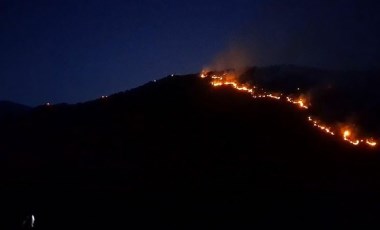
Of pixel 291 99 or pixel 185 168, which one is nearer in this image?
pixel 185 168

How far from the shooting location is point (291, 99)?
39.6 metres

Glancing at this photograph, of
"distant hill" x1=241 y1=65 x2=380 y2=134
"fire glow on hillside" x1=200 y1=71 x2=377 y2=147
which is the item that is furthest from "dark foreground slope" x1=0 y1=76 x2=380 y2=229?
"distant hill" x1=241 y1=65 x2=380 y2=134

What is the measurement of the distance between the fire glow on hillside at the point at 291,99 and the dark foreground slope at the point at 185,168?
3.04ft

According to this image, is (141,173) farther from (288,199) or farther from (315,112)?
(315,112)

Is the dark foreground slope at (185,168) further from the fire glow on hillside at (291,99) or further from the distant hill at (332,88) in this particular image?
the distant hill at (332,88)

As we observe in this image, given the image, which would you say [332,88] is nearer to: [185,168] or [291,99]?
[291,99]

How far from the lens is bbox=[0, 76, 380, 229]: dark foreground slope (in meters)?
28.0

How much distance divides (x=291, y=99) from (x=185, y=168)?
12.7 m

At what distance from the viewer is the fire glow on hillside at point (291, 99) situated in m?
33.2

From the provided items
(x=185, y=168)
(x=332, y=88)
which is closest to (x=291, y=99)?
(x=332, y=88)

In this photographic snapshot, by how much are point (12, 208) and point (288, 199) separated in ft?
57.5

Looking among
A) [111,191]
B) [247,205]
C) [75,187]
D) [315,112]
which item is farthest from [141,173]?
[315,112]

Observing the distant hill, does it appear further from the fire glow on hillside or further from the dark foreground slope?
the dark foreground slope

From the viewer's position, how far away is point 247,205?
28344 millimetres
